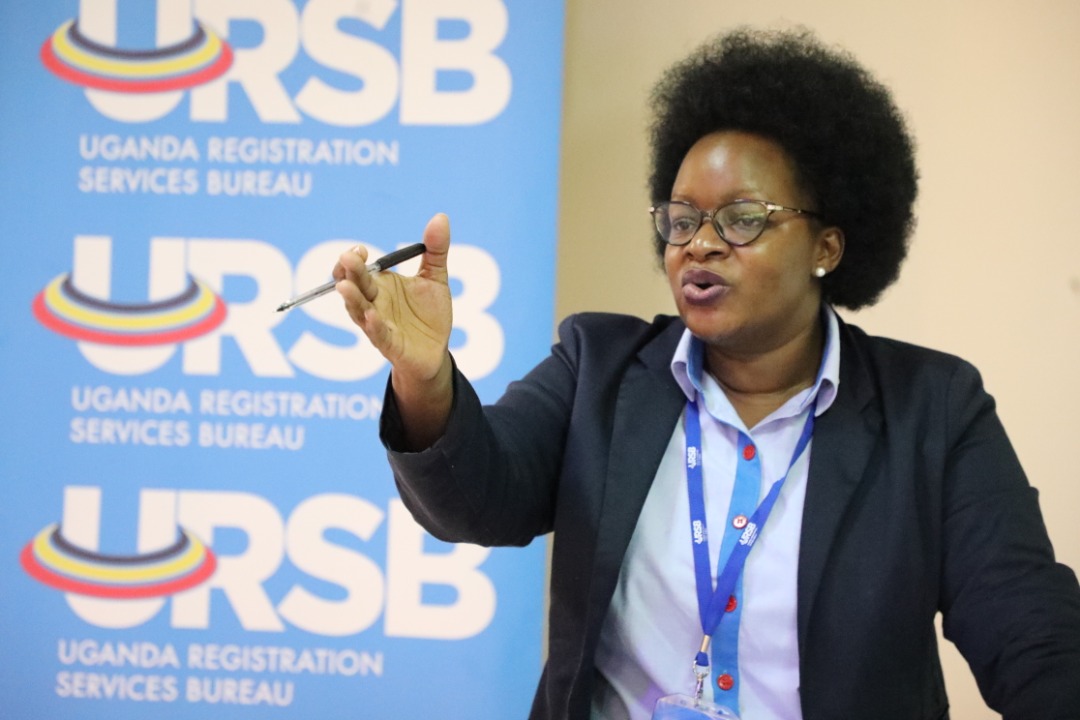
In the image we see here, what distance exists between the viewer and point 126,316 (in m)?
2.20

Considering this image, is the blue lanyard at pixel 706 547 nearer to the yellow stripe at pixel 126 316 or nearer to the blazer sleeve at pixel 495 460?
the blazer sleeve at pixel 495 460

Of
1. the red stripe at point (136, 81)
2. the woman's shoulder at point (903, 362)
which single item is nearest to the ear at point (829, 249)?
the woman's shoulder at point (903, 362)

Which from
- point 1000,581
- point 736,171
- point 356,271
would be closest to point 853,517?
point 1000,581

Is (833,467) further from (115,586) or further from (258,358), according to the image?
(115,586)

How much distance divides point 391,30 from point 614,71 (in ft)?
2.69

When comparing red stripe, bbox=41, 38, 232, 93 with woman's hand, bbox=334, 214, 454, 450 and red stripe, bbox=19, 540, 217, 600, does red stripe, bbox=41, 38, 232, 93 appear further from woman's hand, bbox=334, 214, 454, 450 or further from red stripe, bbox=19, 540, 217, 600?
woman's hand, bbox=334, 214, 454, 450

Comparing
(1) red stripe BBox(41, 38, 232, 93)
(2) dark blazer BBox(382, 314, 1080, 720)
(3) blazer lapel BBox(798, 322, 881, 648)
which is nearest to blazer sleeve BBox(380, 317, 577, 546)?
(2) dark blazer BBox(382, 314, 1080, 720)

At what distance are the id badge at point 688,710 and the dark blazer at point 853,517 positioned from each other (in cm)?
11

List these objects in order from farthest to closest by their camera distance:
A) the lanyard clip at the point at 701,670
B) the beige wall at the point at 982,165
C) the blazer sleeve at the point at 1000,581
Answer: the beige wall at the point at 982,165
the lanyard clip at the point at 701,670
the blazer sleeve at the point at 1000,581

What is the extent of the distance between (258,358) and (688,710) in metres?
1.33

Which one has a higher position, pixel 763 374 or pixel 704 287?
pixel 704 287

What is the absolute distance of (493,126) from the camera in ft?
7.09

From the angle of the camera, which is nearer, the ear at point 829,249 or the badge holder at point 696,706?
the badge holder at point 696,706

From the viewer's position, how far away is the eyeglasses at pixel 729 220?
140cm
